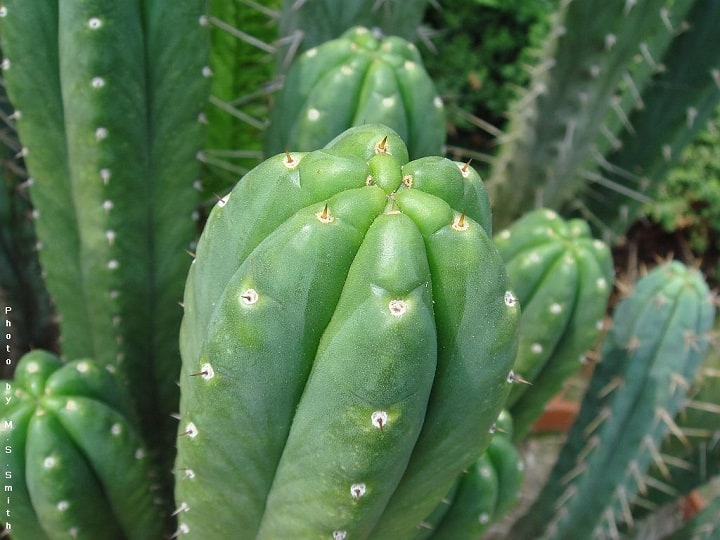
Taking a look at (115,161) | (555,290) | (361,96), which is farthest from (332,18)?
(555,290)

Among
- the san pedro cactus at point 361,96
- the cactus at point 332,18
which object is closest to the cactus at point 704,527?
the san pedro cactus at point 361,96

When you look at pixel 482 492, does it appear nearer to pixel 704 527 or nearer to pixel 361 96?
pixel 361 96

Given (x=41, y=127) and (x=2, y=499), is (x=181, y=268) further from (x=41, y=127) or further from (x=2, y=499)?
(x=2, y=499)

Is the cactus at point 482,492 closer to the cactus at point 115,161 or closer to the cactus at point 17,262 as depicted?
the cactus at point 115,161

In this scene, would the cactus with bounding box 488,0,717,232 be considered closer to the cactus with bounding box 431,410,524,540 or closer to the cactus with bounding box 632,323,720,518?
the cactus with bounding box 632,323,720,518

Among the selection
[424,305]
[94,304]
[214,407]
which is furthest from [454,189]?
[94,304]

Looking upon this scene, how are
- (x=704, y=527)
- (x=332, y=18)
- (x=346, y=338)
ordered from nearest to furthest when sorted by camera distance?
(x=346, y=338), (x=332, y=18), (x=704, y=527)
